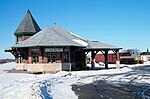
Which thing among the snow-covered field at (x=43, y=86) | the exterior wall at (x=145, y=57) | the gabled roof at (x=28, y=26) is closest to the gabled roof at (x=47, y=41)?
the gabled roof at (x=28, y=26)

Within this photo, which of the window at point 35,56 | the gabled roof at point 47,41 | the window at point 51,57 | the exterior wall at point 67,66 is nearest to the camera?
the gabled roof at point 47,41

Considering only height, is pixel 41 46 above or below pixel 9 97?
above

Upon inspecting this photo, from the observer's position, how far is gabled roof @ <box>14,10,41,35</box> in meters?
36.6

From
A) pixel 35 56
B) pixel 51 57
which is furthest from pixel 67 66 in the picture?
pixel 35 56

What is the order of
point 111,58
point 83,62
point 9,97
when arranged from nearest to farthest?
point 9,97 < point 83,62 < point 111,58

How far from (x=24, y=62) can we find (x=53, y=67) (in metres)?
5.92

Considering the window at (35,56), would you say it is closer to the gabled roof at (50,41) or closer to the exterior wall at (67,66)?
the gabled roof at (50,41)

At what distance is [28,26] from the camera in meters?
37.0

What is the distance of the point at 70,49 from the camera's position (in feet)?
103

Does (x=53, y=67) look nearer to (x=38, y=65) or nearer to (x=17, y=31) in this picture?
(x=38, y=65)

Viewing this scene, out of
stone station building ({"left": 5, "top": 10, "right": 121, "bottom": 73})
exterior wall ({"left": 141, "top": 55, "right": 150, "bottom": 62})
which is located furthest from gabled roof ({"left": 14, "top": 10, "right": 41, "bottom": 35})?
exterior wall ({"left": 141, "top": 55, "right": 150, "bottom": 62})

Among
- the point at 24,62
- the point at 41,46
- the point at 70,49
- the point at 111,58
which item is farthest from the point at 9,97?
the point at 111,58

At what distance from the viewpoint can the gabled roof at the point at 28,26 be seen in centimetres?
3658

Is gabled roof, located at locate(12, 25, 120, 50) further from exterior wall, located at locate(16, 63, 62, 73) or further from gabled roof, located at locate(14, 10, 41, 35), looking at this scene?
gabled roof, located at locate(14, 10, 41, 35)
